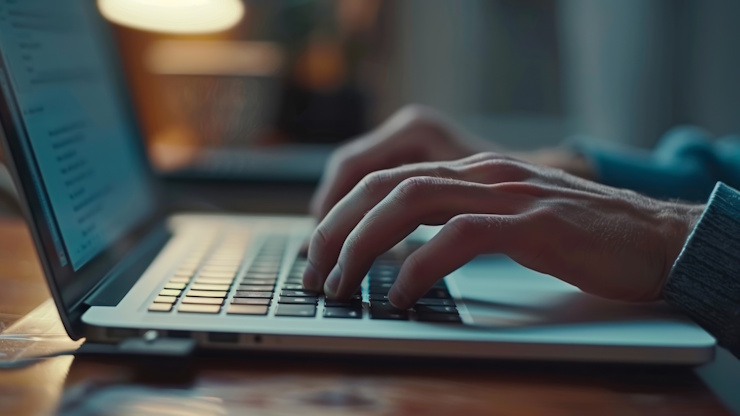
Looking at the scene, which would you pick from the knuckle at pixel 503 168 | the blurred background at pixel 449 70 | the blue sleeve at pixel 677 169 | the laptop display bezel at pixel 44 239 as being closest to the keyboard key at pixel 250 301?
the laptop display bezel at pixel 44 239

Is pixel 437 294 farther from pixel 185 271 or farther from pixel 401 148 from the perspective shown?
pixel 401 148

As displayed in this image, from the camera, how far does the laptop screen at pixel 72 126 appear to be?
19.1 inches

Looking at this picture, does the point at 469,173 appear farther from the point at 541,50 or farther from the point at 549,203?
the point at 541,50

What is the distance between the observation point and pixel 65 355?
43cm

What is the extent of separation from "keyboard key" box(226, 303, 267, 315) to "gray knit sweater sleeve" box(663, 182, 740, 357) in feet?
0.97

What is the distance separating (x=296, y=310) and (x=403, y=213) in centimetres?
10

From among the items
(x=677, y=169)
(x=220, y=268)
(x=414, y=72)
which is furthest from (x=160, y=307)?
(x=414, y=72)

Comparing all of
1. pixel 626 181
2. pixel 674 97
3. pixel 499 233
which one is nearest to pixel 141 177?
pixel 499 233

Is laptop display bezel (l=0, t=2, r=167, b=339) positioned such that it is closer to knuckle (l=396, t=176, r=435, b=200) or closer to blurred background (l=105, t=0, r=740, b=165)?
knuckle (l=396, t=176, r=435, b=200)

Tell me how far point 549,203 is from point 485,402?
0.61 feet

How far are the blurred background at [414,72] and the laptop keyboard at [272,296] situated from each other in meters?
0.55

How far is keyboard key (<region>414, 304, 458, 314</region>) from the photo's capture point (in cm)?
46

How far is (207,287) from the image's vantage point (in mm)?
502

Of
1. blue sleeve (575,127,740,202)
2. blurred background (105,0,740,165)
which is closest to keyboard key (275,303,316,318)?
blue sleeve (575,127,740,202)
